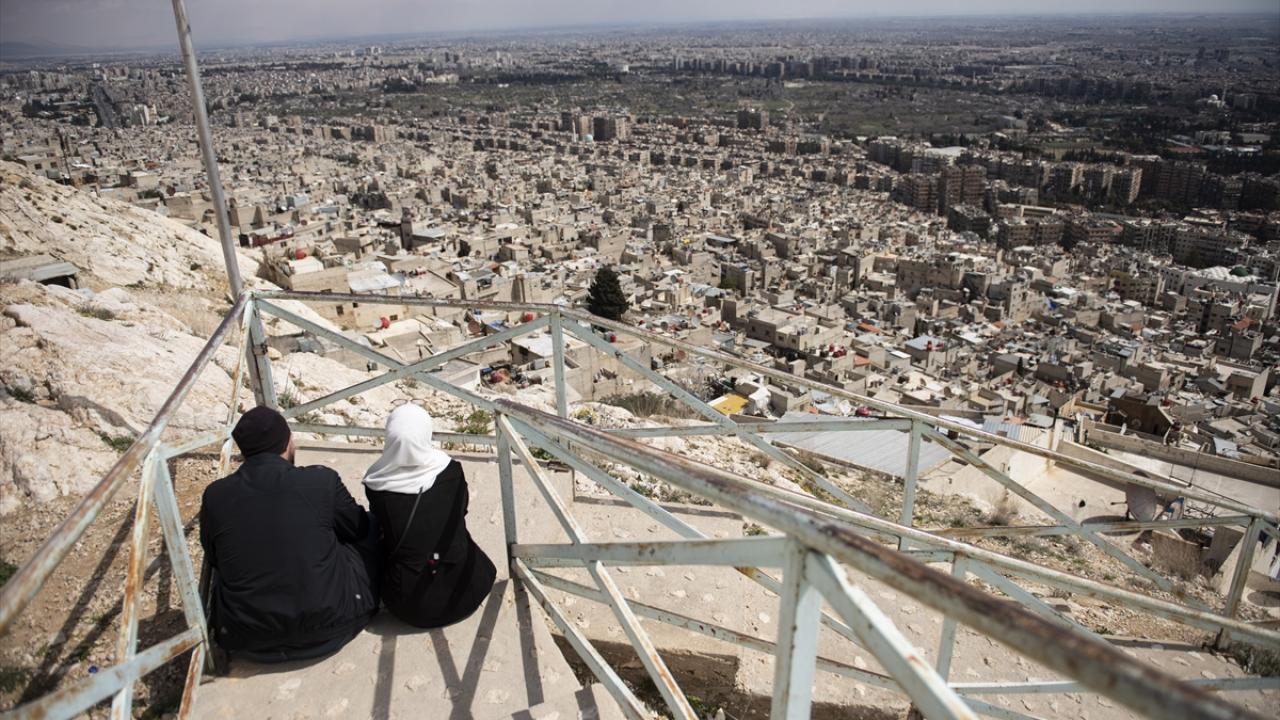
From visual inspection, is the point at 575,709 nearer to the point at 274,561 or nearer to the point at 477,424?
the point at 274,561

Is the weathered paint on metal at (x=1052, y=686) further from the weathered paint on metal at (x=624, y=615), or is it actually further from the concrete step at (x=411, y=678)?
the concrete step at (x=411, y=678)

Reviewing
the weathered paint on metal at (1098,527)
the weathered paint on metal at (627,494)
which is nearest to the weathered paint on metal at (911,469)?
the weathered paint on metal at (1098,527)

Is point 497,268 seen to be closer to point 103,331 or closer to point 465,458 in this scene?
point 103,331

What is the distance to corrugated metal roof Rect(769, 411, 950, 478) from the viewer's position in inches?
298

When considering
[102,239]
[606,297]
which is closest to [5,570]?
[102,239]

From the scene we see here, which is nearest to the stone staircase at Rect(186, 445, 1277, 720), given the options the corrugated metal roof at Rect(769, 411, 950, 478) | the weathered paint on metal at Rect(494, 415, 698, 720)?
the weathered paint on metal at Rect(494, 415, 698, 720)

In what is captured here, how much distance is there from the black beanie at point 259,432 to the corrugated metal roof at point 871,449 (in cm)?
558

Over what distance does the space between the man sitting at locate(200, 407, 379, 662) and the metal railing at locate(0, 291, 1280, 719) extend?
0.09 metres

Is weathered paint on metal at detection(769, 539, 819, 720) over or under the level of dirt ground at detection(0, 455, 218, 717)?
over

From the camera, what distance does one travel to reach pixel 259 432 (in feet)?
6.93

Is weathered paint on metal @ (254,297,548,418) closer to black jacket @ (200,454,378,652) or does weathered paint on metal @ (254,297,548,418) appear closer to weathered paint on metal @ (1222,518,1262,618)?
black jacket @ (200,454,378,652)

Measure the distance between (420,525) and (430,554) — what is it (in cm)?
9

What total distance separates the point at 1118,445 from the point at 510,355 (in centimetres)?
921

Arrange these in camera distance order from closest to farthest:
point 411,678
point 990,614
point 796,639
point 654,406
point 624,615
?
1. point 990,614
2. point 796,639
3. point 624,615
4. point 411,678
5. point 654,406
